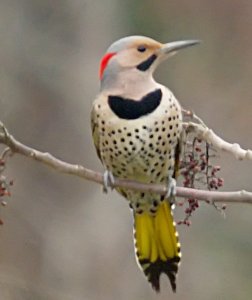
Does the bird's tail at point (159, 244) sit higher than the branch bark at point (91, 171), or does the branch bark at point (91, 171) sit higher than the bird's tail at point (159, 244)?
the branch bark at point (91, 171)

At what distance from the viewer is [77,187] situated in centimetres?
662

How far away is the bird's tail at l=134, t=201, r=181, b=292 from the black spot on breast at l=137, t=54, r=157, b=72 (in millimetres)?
463

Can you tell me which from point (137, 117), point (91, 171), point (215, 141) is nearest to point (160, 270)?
point (137, 117)

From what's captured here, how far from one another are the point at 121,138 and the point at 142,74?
195mm

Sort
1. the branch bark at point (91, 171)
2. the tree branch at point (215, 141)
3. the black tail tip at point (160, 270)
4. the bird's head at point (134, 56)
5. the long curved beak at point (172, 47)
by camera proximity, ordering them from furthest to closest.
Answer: the black tail tip at point (160, 270) → the bird's head at point (134, 56) → the long curved beak at point (172, 47) → the tree branch at point (215, 141) → the branch bark at point (91, 171)

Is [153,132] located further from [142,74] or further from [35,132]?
[35,132]

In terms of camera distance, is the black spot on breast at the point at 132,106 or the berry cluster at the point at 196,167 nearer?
the berry cluster at the point at 196,167

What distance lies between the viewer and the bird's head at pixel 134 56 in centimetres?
330

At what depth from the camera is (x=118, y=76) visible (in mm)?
3354

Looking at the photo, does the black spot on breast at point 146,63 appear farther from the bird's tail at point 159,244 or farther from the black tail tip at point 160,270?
the black tail tip at point 160,270

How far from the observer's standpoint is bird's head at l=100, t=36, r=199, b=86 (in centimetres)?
330

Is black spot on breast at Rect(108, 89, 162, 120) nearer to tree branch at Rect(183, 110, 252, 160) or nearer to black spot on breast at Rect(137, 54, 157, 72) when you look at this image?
black spot on breast at Rect(137, 54, 157, 72)

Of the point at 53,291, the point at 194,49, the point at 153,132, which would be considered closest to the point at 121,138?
the point at 153,132

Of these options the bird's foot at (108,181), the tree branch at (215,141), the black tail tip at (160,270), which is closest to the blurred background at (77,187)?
the black tail tip at (160,270)
